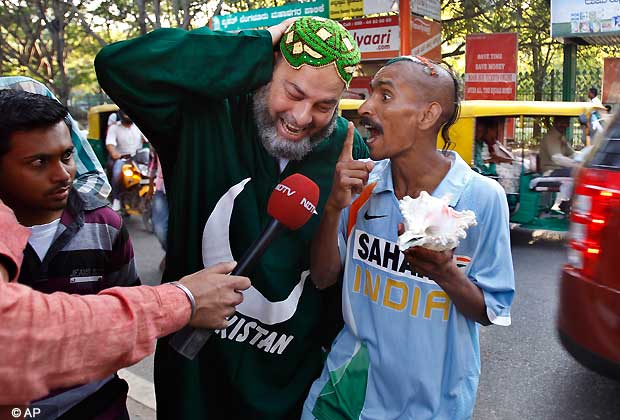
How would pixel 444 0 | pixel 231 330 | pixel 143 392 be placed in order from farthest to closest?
pixel 444 0, pixel 143 392, pixel 231 330

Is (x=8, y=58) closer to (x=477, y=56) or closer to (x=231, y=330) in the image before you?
(x=477, y=56)

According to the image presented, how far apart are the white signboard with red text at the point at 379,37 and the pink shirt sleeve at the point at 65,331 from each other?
1231 centimetres

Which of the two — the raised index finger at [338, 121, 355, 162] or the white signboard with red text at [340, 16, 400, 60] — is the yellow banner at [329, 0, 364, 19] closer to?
the white signboard with red text at [340, 16, 400, 60]

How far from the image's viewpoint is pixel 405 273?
189 centimetres

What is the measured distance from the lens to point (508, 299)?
71.5 inches

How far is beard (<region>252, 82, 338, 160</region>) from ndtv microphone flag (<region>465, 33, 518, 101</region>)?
44.3 ft

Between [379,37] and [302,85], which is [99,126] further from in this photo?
[302,85]

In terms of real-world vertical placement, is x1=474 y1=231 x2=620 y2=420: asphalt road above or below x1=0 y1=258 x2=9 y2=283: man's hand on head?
below

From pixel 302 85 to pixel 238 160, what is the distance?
316 mm

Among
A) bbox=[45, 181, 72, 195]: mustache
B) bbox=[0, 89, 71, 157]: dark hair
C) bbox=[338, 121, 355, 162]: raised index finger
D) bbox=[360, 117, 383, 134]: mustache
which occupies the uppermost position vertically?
bbox=[0, 89, 71, 157]: dark hair

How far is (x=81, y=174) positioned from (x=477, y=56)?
564 inches

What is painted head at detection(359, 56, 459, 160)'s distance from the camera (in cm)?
198

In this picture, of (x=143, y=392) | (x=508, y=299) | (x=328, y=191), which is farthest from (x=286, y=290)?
(x=143, y=392)

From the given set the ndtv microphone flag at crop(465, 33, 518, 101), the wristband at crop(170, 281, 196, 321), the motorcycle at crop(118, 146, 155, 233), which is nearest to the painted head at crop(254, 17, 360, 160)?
the wristband at crop(170, 281, 196, 321)
